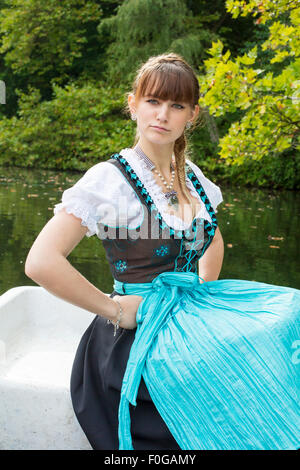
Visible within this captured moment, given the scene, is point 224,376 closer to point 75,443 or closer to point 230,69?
point 75,443

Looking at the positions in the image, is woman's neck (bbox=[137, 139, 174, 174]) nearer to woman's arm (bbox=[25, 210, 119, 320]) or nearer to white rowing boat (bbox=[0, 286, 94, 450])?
woman's arm (bbox=[25, 210, 119, 320])

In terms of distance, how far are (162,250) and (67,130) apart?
1361 cm

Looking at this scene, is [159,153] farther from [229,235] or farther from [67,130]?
[67,130]

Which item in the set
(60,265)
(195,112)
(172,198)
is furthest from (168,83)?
(60,265)

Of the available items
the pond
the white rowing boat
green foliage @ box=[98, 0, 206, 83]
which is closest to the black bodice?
the white rowing boat

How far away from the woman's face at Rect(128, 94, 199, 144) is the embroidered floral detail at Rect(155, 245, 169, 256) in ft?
1.11

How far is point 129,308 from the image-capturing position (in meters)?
1.47

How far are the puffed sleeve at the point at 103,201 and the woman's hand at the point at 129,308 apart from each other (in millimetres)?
217

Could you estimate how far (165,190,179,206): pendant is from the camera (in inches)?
61.8

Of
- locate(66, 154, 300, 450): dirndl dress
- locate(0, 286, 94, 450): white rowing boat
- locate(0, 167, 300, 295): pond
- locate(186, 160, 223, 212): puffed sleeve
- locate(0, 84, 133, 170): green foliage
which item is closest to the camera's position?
locate(66, 154, 300, 450): dirndl dress

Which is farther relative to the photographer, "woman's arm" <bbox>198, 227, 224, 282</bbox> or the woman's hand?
"woman's arm" <bbox>198, 227, 224, 282</bbox>

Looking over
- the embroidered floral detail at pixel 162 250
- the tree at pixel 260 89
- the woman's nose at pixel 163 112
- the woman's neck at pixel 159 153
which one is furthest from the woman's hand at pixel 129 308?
the tree at pixel 260 89

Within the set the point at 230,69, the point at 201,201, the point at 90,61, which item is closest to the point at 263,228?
the point at 230,69

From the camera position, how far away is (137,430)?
138 cm
